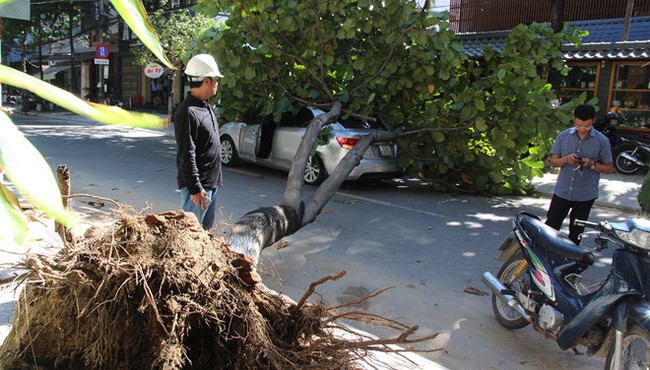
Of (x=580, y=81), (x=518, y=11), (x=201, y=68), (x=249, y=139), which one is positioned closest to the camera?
(x=201, y=68)

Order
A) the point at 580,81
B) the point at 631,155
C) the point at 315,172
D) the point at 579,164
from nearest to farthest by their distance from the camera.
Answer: the point at 579,164 → the point at 315,172 → the point at 631,155 → the point at 580,81

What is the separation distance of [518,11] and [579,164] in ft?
48.5

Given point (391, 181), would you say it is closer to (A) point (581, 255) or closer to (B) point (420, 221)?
(B) point (420, 221)

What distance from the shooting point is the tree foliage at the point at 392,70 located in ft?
24.0

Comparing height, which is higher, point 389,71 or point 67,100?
point 389,71

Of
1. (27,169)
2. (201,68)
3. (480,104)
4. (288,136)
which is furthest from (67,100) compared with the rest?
(288,136)

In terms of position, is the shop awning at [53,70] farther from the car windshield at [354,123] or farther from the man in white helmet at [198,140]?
the man in white helmet at [198,140]

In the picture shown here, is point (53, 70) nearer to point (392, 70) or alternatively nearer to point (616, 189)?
point (392, 70)

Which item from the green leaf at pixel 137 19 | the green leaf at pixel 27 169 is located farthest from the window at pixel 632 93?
the green leaf at pixel 27 169

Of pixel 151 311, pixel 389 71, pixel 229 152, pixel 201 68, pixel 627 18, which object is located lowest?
pixel 229 152

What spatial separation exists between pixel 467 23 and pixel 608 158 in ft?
50.9

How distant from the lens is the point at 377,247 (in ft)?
21.7

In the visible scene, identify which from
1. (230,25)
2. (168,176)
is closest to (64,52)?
(168,176)

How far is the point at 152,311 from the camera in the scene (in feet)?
6.16
